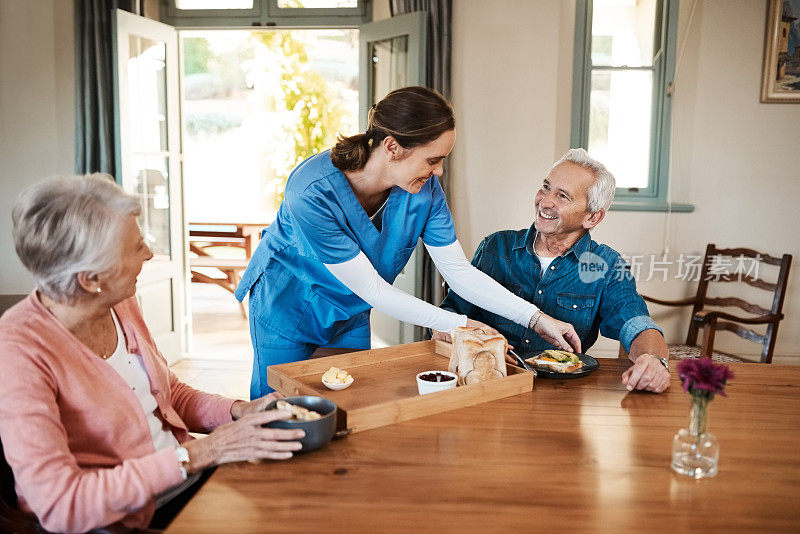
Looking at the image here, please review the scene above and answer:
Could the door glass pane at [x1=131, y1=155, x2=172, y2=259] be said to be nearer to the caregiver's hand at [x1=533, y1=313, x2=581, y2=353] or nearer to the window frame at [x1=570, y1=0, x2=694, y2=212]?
the window frame at [x1=570, y1=0, x2=694, y2=212]

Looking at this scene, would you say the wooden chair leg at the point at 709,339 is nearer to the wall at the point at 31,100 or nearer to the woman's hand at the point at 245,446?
the woman's hand at the point at 245,446

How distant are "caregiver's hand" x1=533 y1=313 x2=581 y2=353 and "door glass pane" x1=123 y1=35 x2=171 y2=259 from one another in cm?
295

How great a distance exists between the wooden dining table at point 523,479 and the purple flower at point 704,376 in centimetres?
18

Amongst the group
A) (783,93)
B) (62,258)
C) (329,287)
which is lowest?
(329,287)

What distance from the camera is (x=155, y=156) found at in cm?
442

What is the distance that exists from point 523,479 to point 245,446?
0.50 metres

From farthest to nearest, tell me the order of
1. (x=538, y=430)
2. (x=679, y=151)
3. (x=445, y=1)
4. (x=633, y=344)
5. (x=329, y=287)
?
1. (x=679, y=151)
2. (x=445, y=1)
3. (x=329, y=287)
4. (x=633, y=344)
5. (x=538, y=430)

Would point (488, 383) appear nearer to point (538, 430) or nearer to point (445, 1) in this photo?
point (538, 430)

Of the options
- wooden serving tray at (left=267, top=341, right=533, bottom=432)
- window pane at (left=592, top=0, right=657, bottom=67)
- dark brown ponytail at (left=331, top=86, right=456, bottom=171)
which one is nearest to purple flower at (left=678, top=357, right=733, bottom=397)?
wooden serving tray at (left=267, top=341, right=533, bottom=432)

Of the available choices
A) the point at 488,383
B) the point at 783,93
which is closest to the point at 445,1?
the point at 783,93

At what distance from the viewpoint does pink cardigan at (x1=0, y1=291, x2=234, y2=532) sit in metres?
1.11

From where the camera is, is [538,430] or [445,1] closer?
[538,430]

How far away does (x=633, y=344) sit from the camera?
1979 millimetres

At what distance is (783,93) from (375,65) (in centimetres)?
253
